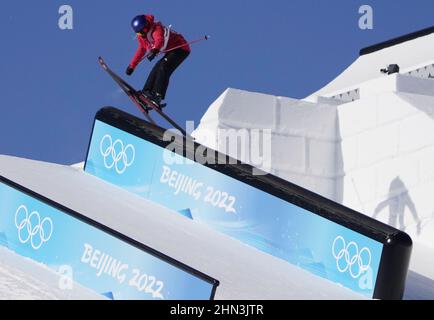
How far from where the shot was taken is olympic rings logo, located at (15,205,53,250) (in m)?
8.49

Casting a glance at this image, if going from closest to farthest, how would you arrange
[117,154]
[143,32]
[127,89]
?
1. [117,154]
2. [143,32]
3. [127,89]

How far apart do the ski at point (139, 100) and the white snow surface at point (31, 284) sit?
16.6ft

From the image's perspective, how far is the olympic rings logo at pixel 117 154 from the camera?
11477 millimetres

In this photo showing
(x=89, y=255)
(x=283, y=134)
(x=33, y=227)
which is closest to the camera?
(x=89, y=255)

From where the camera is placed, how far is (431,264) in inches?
456

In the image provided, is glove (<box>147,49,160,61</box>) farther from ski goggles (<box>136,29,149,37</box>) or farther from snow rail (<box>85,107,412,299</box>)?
Result: snow rail (<box>85,107,412,299</box>)

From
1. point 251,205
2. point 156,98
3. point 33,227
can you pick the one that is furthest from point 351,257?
point 156,98

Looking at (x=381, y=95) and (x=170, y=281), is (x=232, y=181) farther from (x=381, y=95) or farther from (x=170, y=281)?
(x=381, y=95)

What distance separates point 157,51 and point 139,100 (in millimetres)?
749

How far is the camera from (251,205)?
34.3 feet

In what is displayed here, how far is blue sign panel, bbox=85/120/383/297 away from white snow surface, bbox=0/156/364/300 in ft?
0.36

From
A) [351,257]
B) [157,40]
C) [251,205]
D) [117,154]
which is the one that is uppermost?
[157,40]

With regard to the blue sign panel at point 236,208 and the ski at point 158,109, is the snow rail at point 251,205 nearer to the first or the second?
the blue sign panel at point 236,208

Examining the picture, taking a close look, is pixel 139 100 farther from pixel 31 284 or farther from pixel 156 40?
pixel 31 284
